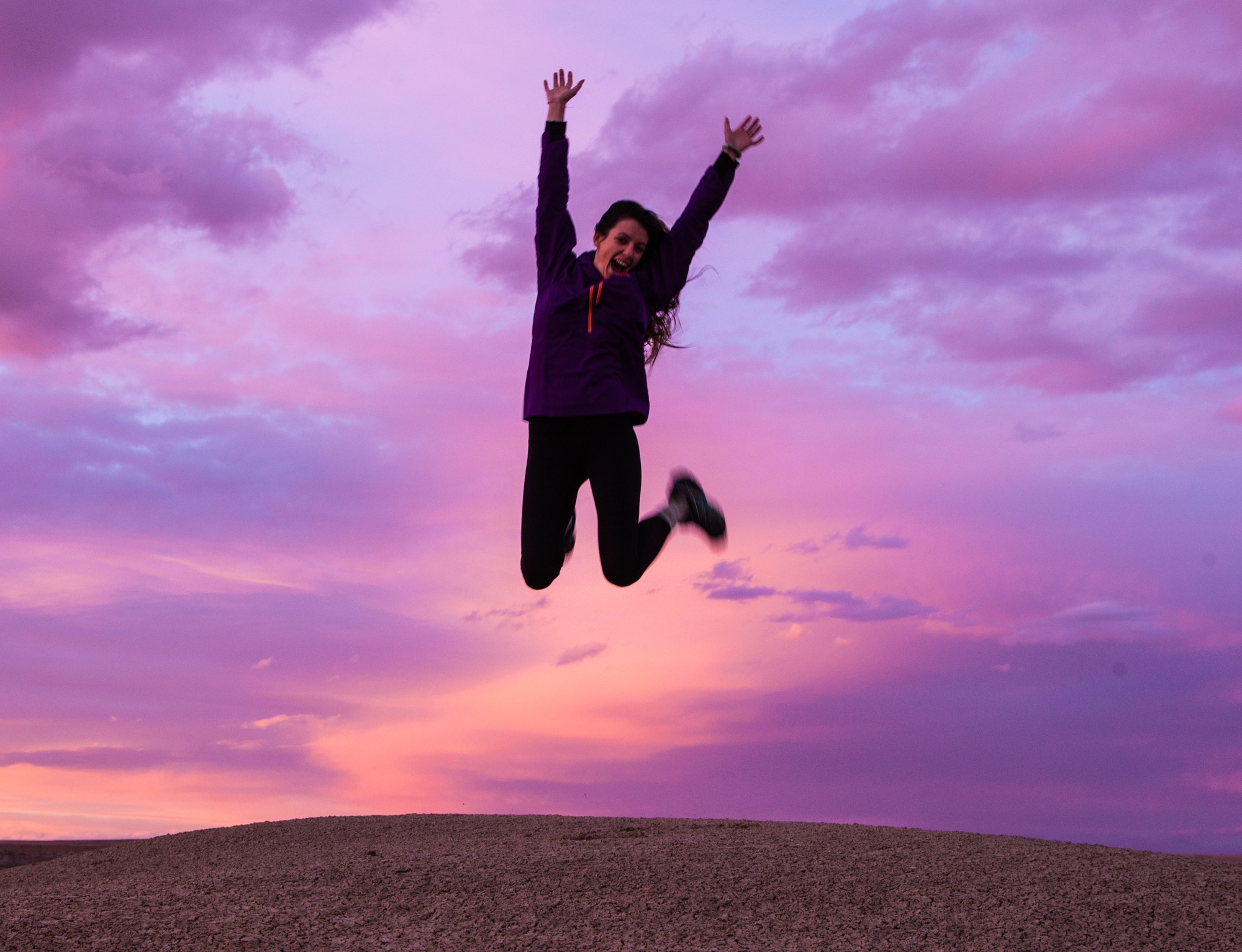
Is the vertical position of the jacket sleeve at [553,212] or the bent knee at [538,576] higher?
the jacket sleeve at [553,212]

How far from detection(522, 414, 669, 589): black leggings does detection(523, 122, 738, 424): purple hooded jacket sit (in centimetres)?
11

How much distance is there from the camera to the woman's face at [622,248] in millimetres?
5375

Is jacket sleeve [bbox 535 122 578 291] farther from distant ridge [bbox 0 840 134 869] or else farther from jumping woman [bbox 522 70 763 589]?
distant ridge [bbox 0 840 134 869]

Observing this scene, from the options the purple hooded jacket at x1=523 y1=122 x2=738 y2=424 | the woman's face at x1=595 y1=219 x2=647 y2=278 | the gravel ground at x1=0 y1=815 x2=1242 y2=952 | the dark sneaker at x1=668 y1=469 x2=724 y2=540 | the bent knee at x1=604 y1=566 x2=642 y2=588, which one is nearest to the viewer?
the purple hooded jacket at x1=523 y1=122 x2=738 y2=424

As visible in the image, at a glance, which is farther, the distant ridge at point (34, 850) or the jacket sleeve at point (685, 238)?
the distant ridge at point (34, 850)

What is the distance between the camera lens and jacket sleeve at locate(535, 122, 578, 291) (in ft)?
17.6

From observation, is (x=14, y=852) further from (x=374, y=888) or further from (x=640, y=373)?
(x=640, y=373)

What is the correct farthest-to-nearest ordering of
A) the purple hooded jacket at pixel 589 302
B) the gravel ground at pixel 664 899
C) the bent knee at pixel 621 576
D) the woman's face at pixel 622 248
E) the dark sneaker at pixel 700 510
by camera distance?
the dark sneaker at pixel 700 510, the gravel ground at pixel 664 899, the woman's face at pixel 622 248, the bent knee at pixel 621 576, the purple hooded jacket at pixel 589 302

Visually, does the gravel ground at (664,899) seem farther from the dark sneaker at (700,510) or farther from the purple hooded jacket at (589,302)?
the purple hooded jacket at (589,302)

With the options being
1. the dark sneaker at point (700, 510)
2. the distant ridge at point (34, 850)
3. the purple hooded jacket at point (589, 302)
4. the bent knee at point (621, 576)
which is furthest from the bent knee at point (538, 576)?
the distant ridge at point (34, 850)

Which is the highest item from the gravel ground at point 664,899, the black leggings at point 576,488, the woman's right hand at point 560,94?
the woman's right hand at point 560,94

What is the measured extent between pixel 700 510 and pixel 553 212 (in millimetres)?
1687

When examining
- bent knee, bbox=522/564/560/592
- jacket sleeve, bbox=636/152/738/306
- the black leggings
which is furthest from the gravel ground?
jacket sleeve, bbox=636/152/738/306

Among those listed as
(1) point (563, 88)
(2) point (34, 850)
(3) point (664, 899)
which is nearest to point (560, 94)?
(1) point (563, 88)
